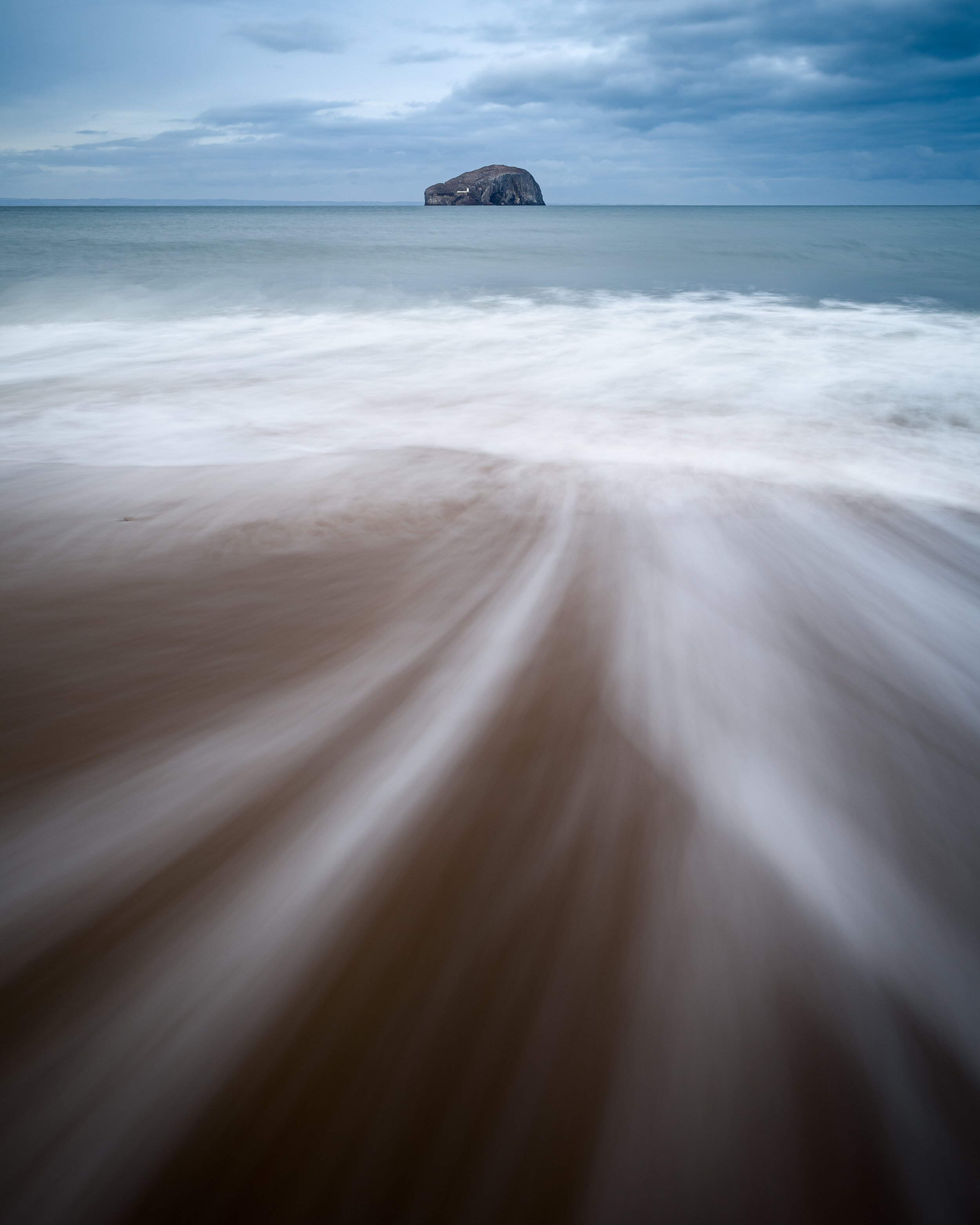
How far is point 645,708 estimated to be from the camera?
143cm

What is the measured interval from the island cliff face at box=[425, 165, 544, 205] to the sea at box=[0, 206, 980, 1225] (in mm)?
103999

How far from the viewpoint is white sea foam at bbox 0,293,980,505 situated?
295 centimetres

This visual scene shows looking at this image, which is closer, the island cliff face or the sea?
the sea

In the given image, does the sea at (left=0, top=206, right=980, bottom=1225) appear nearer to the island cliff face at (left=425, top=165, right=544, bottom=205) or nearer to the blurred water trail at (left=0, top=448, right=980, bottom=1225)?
the blurred water trail at (left=0, top=448, right=980, bottom=1225)

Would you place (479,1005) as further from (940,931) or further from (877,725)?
(877,725)

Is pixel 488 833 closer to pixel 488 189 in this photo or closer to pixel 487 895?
pixel 487 895

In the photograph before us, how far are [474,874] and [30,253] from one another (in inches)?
726

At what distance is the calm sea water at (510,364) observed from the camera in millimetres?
3047

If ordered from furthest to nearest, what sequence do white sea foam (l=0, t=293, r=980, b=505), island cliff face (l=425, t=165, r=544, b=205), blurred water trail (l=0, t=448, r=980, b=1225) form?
island cliff face (l=425, t=165, r=544, b=205), white sea foam (l=0, t=293, r=980, b=505), blurred water trail (l=0, t=448, r=980, b=1225)

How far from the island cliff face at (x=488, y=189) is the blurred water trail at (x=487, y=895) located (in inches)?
4122

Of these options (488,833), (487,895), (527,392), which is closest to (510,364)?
(527,392)

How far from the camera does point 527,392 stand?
13.2ft

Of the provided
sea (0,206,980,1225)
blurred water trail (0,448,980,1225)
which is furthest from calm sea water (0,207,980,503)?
blurred water trail (0,448,980,1225)

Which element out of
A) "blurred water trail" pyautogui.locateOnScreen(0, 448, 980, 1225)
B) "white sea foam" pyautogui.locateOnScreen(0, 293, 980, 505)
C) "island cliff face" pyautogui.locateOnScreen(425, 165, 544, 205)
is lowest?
"blurred water trail" pyautogui.locateOnScreen(0, 448, 980, 1225)
